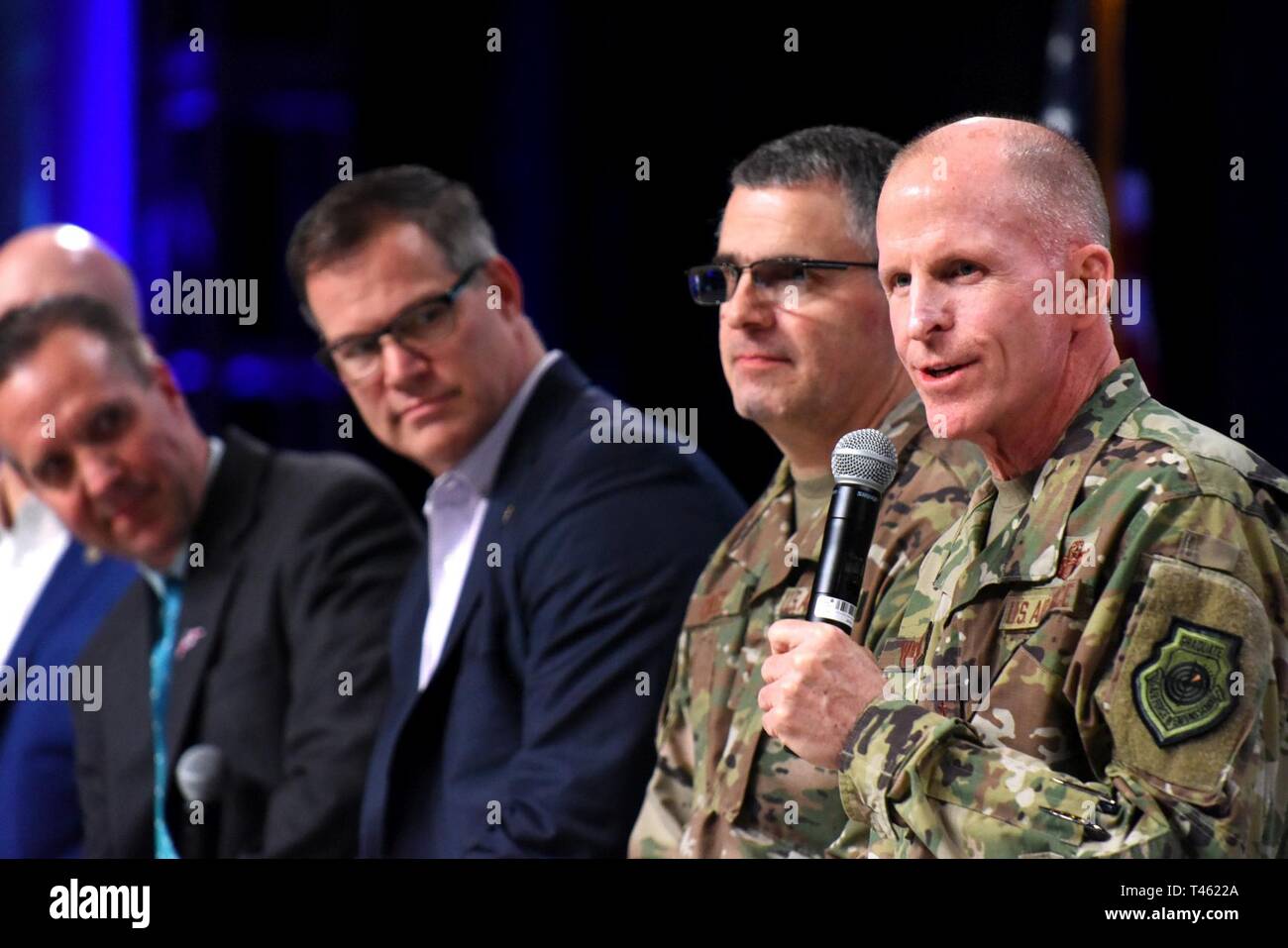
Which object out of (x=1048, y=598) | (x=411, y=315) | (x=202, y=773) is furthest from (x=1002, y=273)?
(x=202, y=773)

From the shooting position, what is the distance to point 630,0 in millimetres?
3510

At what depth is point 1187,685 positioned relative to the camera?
1695mm

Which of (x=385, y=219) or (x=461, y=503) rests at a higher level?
(x=385, y=219)

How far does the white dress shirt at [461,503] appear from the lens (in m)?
3.04

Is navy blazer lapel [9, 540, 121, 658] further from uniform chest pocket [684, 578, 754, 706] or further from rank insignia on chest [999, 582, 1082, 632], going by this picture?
rank insignia on chest [999, 582, 1082, 632]

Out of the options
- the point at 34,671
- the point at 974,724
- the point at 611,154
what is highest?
the point at 611,154

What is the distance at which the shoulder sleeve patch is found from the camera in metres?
1.69

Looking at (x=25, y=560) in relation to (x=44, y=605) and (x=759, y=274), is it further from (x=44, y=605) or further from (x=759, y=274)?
(x=759, y=274)

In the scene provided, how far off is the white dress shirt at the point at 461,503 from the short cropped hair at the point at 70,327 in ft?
2.55

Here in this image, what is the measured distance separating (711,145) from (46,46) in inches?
80.5

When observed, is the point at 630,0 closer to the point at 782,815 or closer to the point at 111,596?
the point at 111,596

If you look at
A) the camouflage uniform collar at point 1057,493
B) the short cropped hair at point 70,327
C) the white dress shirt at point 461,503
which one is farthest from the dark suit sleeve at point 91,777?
the camouflage uniform collar at point 1057,493

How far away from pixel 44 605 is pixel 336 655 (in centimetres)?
92
